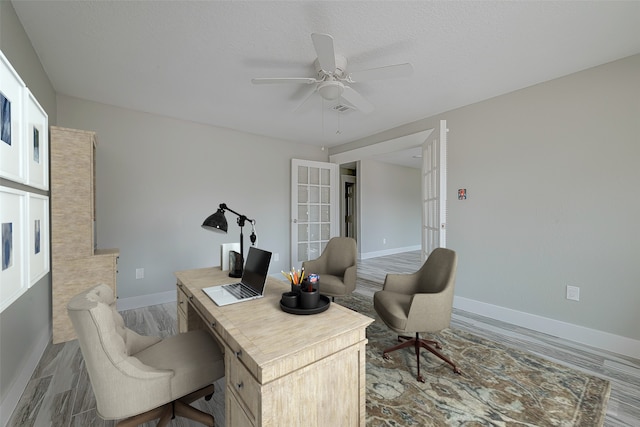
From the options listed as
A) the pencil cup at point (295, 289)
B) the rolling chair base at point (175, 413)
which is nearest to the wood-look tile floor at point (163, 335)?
the rolling chair base at point (175, 413)

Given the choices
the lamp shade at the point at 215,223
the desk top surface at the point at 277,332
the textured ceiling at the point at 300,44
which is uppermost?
the textured ceiling at the point at 300,44

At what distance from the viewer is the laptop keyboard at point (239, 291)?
4.92 feet

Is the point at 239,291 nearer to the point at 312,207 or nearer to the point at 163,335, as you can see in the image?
the point at 163,335

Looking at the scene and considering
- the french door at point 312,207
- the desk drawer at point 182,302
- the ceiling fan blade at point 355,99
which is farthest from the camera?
the french door at point 312,207

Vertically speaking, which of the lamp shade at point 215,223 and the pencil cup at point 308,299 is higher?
the lamp shade at point 215,223

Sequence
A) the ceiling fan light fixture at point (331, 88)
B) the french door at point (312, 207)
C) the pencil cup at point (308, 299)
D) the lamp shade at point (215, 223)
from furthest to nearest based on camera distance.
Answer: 1. the french door at point (312, 207)
2. the ceiling fan light fixture at point (331, 88)
3. the lamp shade at point (215, 223)
4. the pencil cup at point (308, 299)

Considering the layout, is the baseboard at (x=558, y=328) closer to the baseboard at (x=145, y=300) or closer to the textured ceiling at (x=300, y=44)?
the textured ceiling at (x=300, y=44)

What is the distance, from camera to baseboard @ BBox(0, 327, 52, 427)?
4.89ft

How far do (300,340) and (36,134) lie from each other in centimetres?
249

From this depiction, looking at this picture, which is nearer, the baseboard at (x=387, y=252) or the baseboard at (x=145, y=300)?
the baseboard at (x=145, y=300)

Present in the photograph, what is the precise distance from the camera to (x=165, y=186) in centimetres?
348

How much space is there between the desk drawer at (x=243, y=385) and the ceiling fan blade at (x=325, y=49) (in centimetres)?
167

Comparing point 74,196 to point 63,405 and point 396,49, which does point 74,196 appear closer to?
point 63,405

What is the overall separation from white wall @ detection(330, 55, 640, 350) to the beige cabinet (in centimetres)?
396
